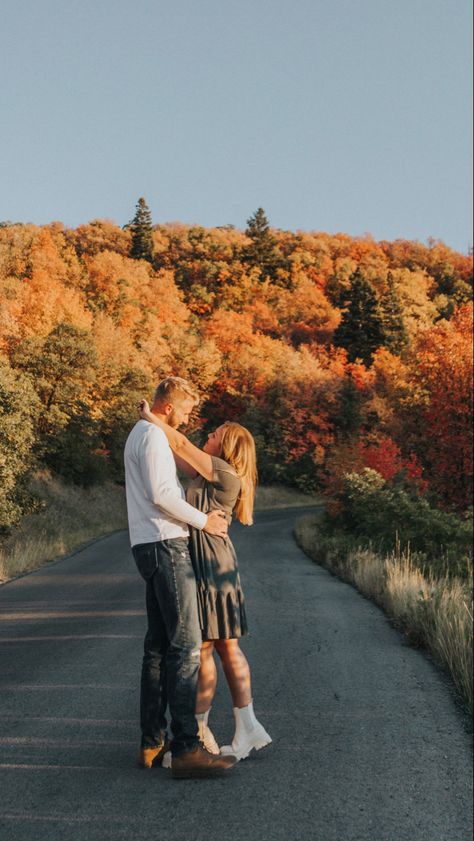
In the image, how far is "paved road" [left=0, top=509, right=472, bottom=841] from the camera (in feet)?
11.3

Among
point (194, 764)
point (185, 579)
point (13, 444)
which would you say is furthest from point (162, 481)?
point (13, 444)

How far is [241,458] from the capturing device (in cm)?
448

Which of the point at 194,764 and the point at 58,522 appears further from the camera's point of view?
the point at 58,522

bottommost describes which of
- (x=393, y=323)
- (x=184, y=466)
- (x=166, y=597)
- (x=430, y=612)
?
(x=430, y=612)

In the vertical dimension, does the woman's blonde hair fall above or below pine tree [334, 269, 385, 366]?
below

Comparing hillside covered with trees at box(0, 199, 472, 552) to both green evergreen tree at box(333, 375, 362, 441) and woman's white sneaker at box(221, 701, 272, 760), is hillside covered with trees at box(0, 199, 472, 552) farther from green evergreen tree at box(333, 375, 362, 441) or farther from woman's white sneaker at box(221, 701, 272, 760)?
woman's white sneaker at box(221, 701, 272, 760)

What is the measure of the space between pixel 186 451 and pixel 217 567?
0.70 meters

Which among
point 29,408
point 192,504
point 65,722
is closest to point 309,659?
point 65,722

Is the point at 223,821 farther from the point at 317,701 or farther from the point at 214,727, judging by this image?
the point at 317,701

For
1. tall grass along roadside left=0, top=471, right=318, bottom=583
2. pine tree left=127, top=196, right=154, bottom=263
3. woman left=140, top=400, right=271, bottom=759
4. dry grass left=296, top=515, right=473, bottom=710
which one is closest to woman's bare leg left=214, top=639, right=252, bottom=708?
woman left=140, top=400, right=271, bottom=759

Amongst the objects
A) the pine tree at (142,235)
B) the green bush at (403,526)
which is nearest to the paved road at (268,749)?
the green bush at (403,526)

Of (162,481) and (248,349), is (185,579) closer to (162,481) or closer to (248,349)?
(162,481)

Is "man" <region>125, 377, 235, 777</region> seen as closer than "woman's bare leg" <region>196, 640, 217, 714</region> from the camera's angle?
Yes

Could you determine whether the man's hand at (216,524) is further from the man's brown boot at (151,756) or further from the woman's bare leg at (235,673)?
the man's brown boot at (151,756)
